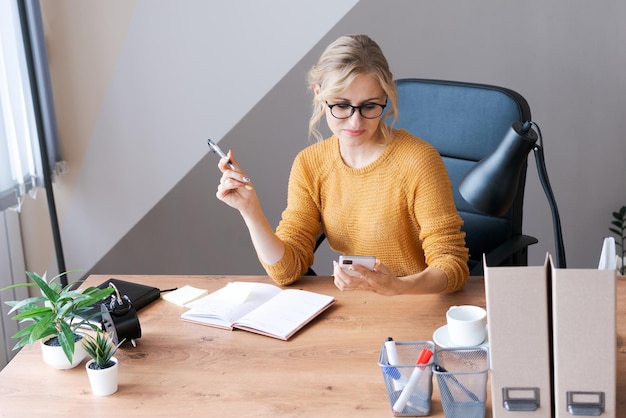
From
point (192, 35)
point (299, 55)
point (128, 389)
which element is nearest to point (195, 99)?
point (192, 35)

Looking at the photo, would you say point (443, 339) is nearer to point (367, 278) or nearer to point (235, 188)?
point (367, 278)

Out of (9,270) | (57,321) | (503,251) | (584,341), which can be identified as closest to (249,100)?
(9,270)

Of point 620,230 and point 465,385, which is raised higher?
point 465,385

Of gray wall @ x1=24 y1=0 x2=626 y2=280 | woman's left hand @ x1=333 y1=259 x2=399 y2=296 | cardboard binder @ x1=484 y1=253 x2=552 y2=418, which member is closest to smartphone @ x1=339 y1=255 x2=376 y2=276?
woman's left hand @ x1=333 y1=259 x2=399 y2=296

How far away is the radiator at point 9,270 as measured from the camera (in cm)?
288

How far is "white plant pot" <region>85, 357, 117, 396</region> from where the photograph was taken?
4.75ft

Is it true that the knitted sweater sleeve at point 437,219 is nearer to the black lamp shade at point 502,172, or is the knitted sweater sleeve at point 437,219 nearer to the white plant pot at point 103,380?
the black lamp shade at point 502,172

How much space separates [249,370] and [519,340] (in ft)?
1.81

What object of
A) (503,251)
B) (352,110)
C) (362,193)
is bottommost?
(503,251)

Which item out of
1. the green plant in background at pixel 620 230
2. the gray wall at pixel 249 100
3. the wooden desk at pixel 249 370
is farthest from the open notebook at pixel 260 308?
the green plant in background at pixel 620 230

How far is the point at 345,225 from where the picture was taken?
6.86ft

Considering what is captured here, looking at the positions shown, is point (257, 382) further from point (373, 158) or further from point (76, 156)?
point (76, 156)

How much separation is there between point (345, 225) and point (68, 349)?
851 millimetres

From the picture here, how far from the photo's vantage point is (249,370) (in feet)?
5.00
